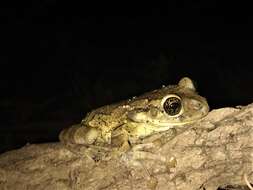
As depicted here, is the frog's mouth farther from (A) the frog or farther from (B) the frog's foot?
(B) the frog's foot

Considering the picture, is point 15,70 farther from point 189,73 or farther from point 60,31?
point 189,73

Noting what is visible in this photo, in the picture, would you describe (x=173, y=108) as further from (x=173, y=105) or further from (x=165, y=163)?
(x=165, y=163)

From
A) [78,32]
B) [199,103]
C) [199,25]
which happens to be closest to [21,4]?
[78,32]

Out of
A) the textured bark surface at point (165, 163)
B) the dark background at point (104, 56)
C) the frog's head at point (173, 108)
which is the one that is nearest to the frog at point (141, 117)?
the frog's head at point (173, 108)

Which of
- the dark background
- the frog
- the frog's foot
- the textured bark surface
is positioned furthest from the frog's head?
the dark background

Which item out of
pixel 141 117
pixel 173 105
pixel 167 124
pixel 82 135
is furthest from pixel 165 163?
pixel 82 135

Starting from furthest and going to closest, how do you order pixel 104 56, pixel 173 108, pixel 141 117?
pixel 104 56, pixel 141 117, pixel 173 108

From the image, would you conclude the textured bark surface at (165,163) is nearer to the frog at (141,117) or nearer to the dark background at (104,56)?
the frog at (141,117)
